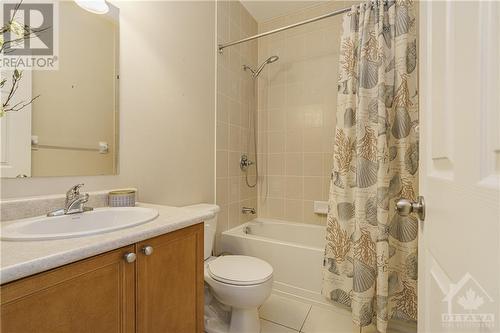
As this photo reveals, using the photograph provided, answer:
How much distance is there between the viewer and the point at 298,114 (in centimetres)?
244

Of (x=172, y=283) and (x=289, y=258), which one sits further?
(x=289, y=258)

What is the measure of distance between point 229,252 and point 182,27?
5.82ft

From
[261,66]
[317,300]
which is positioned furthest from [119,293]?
[261,66]

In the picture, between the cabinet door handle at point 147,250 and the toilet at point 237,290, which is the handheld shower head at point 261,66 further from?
the cabinet door handle at point 147,250

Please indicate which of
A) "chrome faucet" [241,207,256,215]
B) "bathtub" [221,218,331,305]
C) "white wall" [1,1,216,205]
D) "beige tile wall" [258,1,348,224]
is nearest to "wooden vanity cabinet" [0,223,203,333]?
"white wall" [1,1,216,205]

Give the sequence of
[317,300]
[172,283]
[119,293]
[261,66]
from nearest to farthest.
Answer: [119,293] < [172,283] < [317,300] < [261,66]

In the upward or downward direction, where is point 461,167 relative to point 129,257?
upward

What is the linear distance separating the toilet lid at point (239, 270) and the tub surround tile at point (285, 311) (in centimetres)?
44

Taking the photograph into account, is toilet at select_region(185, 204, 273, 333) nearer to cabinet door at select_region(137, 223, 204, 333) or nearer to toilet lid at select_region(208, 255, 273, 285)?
toilet lid at select_region(208, 255, 273, 285)

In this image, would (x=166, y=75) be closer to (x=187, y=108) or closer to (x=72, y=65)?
(x=187, y=108)

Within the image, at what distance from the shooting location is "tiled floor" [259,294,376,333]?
58.7 inches

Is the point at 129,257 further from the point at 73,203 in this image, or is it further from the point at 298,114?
the point at 298,114

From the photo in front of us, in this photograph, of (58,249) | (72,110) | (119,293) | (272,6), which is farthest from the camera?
(272,6)

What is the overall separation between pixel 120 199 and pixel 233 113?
137 centimetres
